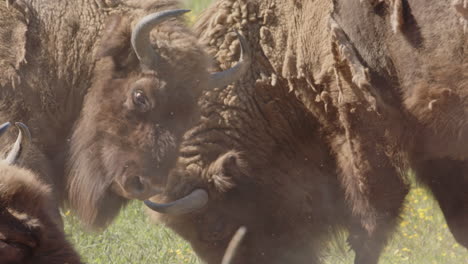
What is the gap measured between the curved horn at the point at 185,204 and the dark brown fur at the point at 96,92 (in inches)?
9.9

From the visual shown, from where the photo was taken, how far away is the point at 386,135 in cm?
573

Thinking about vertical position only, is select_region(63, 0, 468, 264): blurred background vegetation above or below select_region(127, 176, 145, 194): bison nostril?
below

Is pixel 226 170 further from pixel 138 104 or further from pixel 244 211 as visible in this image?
pixel 138 104

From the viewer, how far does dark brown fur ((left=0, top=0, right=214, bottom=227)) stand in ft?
18.1

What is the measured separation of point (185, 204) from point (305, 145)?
93cm

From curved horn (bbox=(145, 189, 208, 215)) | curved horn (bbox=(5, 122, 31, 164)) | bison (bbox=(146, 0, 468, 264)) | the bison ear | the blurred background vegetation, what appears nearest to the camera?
curved horn (bbox=(5, 122, 31, 164))

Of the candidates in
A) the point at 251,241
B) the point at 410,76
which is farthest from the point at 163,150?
the point at 410,76

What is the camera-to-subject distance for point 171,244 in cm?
709

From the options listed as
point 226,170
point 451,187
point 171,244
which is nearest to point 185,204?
point 226,170

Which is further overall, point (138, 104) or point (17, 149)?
point (138, 104)

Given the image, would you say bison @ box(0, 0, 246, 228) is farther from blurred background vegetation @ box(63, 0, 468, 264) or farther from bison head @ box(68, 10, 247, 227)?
blurred background vegetation @ box(63, 0, 468, 264)

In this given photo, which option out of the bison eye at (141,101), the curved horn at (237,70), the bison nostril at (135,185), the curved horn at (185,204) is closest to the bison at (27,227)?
the bison nostril at (135,185)

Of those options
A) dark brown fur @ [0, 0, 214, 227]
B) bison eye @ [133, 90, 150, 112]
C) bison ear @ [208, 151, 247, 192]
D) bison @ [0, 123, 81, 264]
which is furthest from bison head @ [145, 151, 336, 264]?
bison @ [0, 123, 81, 264]

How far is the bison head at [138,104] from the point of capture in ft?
18.0
